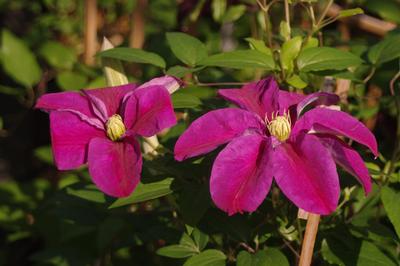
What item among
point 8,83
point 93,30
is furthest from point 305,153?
point 8,83

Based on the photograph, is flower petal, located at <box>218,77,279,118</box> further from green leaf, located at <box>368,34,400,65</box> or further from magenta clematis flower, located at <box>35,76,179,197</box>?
green leaf, located at <box>368,34,400,65</box>

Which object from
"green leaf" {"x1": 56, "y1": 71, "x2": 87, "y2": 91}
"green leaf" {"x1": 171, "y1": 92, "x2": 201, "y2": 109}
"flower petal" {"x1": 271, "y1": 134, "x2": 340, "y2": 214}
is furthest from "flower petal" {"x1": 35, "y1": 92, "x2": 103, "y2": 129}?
"green leaf" {"x1": 56, "y1": 71, "x2": 87, "y2": 91}

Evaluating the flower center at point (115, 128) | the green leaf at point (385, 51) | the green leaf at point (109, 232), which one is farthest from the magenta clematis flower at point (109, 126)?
the green leaf at point (109, 232)

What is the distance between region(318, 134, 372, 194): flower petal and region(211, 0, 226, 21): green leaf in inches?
34.0

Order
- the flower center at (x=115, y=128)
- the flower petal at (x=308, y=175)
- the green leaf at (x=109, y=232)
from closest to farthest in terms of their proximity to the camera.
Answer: the flower petal at (x=308, y=175) < the flower center at (x=115, y=128) < the green leaf at (x=109, y=232)

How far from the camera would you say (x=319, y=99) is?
2.58ft

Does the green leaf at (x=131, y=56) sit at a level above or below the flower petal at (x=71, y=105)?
above

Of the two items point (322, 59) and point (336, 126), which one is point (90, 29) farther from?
point (336, 126)

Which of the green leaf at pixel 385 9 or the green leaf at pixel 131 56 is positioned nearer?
the green leaf at pixel 131 56

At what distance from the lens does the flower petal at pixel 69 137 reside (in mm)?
715

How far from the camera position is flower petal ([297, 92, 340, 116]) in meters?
0.73

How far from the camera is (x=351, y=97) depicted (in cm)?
121

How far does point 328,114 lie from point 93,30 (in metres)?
1.10

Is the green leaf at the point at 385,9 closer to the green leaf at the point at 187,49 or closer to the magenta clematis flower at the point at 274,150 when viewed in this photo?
the green leaf at the point at 187,49
